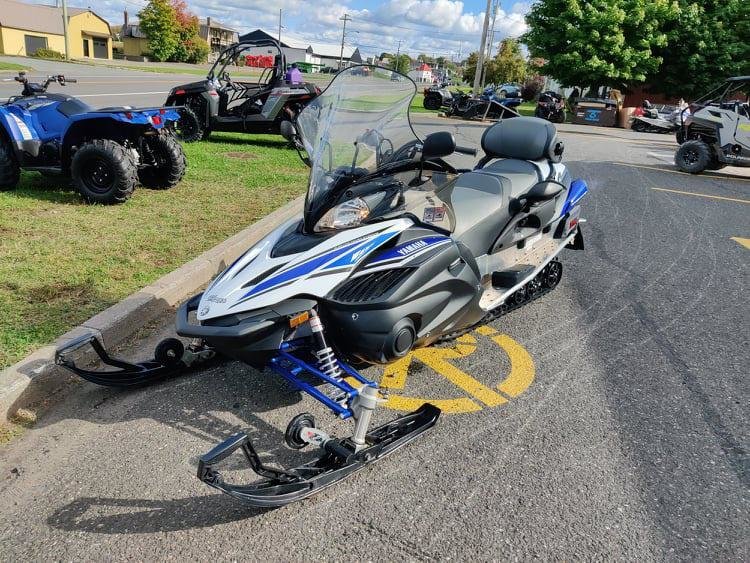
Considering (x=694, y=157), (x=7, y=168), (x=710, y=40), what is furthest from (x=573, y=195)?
(x=710, y=40)

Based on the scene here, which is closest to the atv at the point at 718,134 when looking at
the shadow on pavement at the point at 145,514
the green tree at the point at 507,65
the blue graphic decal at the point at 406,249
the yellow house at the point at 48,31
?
the blue graphic decal at the point at 406,249

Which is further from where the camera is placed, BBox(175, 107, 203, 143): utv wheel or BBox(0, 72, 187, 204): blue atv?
BBox(175, 107, 203, 143): utv wheel

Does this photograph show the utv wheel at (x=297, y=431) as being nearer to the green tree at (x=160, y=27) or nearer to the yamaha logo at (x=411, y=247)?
the yamaha logo at (x=411, y=247)

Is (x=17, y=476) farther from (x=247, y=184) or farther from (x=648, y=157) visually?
(x=648, y=157)

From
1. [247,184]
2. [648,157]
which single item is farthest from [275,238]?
[648,157]

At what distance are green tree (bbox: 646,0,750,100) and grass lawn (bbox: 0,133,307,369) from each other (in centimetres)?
2826

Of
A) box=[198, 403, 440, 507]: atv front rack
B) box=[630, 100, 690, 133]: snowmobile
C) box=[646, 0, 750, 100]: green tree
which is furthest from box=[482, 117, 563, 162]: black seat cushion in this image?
box=[646, 0, 750, 100]: green tree

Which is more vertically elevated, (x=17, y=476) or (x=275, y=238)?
(x=275, y=238)

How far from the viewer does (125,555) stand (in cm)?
217

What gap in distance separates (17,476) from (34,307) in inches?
60.3

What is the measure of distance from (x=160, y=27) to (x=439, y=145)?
68.8m

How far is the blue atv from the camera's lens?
595cm

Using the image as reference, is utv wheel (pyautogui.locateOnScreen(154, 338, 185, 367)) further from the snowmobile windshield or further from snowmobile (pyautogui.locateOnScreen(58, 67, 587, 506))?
the snowmobile windshield

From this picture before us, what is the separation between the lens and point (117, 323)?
362 cm
